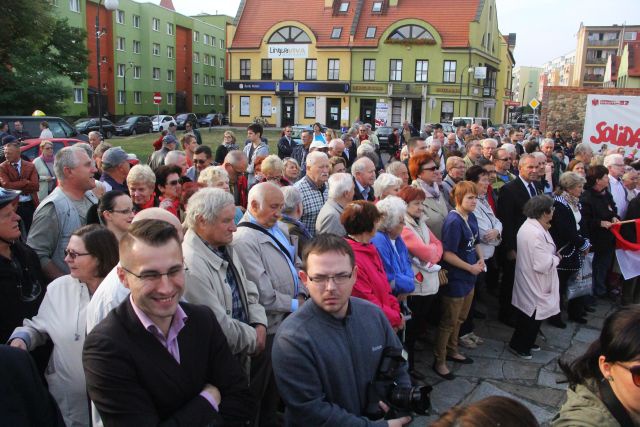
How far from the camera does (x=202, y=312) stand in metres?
2.40

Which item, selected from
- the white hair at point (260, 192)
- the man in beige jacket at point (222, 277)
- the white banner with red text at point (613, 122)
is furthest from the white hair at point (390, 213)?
the white banner with red text at point (613, 122)

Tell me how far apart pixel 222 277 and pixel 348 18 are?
47852 millimetres

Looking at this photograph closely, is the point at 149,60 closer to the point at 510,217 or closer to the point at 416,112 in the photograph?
the point at 416,112

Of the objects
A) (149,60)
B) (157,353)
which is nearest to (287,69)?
(149,60)

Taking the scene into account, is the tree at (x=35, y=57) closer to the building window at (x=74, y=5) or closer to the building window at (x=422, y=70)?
the building window at (x=74, y=5)

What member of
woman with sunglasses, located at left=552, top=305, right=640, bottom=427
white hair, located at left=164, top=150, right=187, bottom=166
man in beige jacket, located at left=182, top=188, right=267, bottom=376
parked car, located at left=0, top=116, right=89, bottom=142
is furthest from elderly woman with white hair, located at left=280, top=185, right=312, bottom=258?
parked car, located at left=0, top=116, right=89, bottom=142

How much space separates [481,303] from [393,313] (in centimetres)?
363

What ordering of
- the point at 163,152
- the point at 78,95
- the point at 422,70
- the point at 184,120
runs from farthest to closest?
the point at 422,70, the point at 184,120, the point at 78,95, the point at 163,152

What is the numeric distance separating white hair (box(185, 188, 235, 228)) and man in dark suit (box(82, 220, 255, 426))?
795mm

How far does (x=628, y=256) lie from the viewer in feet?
22.7

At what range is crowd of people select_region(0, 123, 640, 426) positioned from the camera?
2.12 metres

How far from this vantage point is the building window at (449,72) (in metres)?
44.8

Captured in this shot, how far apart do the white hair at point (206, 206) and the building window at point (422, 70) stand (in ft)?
148

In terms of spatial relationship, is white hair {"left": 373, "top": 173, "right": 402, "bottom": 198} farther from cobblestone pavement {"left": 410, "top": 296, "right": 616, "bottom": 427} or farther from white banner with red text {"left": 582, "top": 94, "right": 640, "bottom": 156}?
white banner with red text {"left": 582, "top": 94, "right": 640, "bottom": 156}
